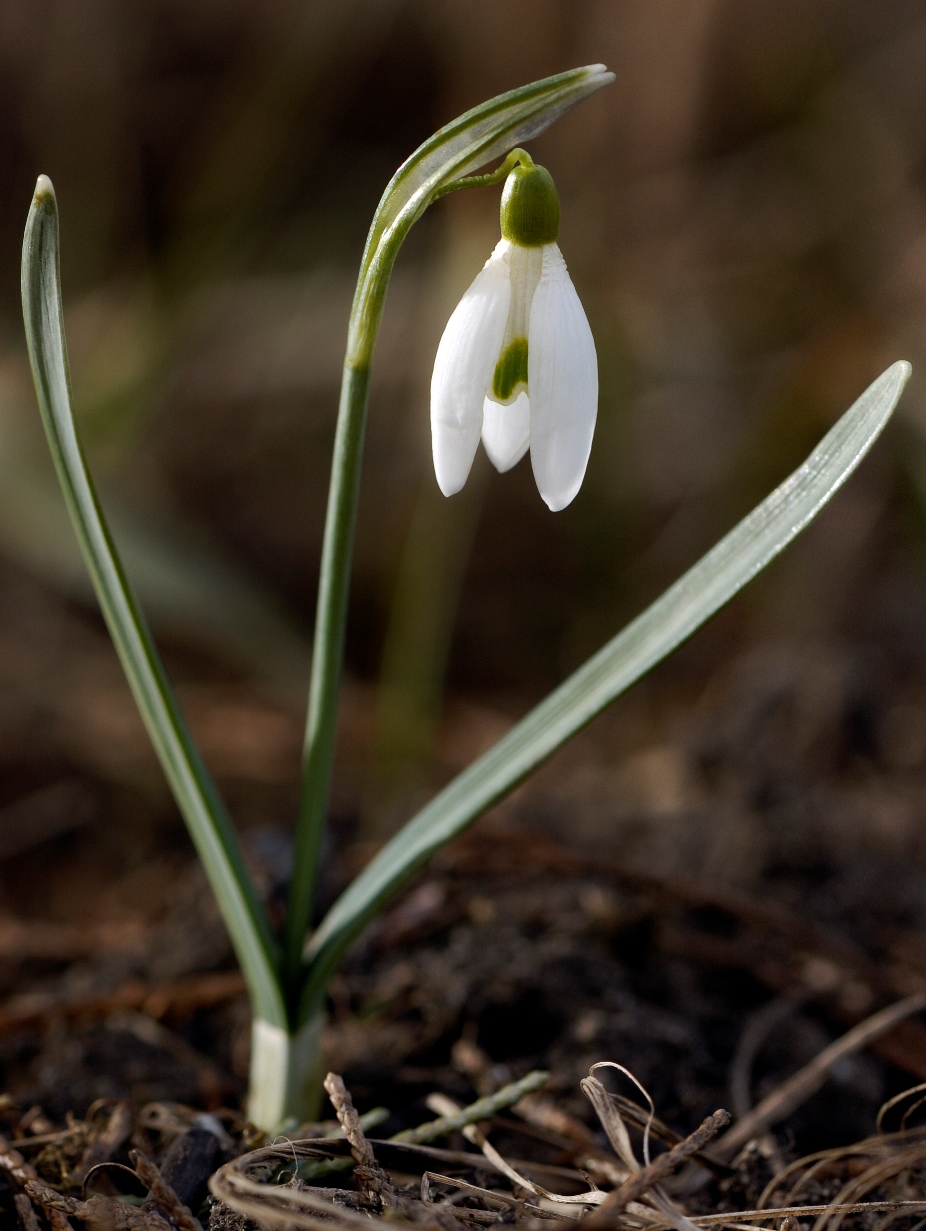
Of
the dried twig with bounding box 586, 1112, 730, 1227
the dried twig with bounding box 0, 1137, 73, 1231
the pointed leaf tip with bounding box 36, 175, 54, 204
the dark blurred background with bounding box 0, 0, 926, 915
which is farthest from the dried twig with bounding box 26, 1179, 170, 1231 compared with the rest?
the dark blurred background with bounding box 0, 0, 926, 915

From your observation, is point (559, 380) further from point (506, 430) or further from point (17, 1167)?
point (17, 1167)

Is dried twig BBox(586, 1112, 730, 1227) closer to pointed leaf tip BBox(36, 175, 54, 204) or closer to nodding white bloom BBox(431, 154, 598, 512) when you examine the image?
nodding white bloom BBox(431, 154, 598, 512)

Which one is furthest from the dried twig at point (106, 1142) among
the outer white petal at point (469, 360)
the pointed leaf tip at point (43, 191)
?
the pointed leaf tip at point (43, 191)

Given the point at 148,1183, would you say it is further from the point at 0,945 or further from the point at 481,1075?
the point at 0,945

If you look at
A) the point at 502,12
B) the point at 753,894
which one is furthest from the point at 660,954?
the point at 502,12

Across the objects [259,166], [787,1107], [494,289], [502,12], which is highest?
[502,12]
